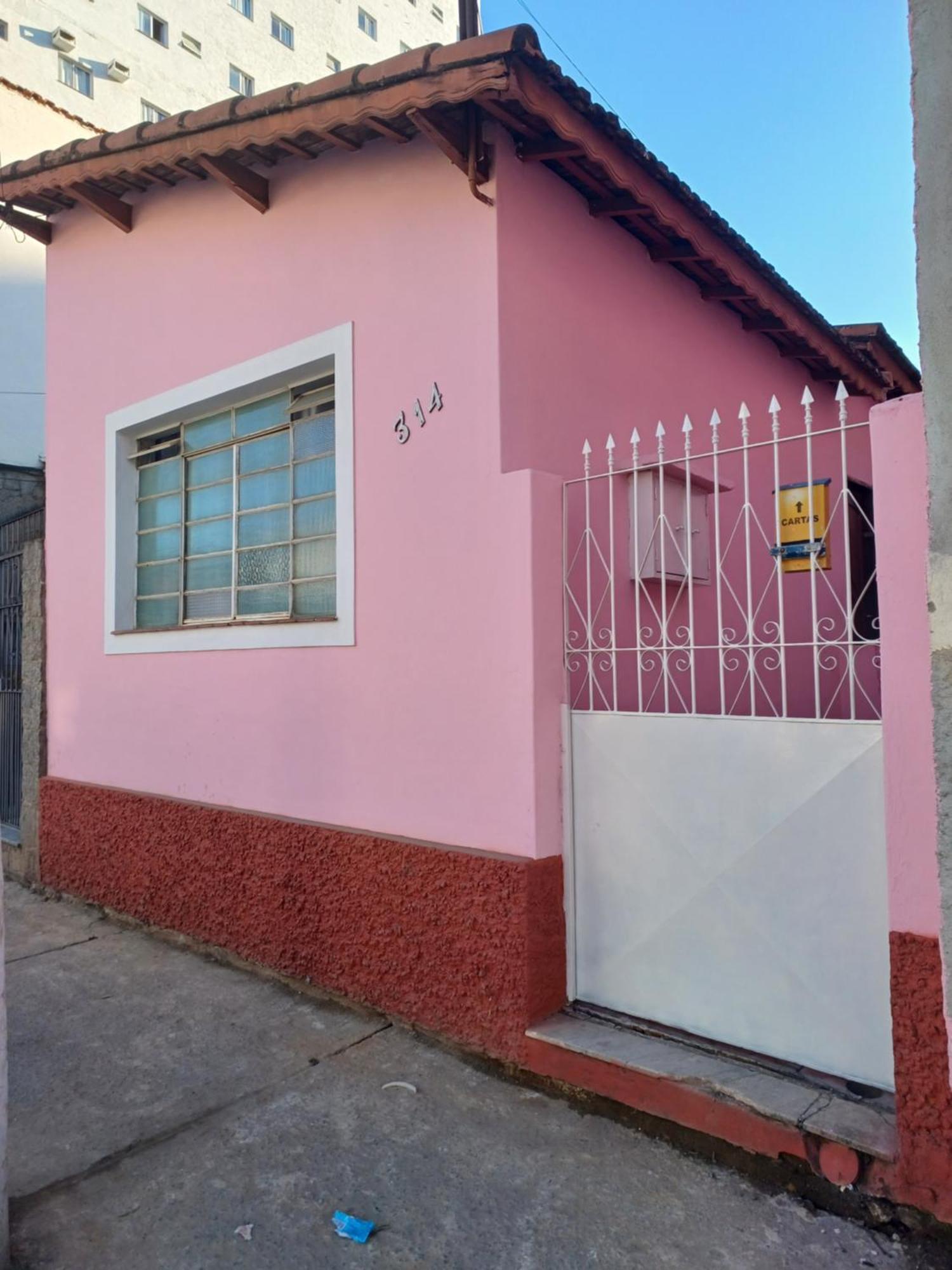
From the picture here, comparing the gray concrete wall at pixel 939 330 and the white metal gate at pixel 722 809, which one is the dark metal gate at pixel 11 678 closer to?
the white metal gate at pixel 722 809

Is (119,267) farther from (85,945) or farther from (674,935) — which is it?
(674,935)

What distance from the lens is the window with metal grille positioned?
459 centimetres

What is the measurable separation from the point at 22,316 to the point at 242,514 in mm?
10572


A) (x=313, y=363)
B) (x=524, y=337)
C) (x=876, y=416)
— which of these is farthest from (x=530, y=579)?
(x=313, y=363)

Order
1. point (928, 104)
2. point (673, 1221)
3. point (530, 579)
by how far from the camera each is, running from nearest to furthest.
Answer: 1. point (928, 104)
2. point (673, 1221)
3. point (530, 579)

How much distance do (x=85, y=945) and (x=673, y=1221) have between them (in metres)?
3.83

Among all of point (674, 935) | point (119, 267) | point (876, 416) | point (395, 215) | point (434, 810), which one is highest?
point (119, 267)

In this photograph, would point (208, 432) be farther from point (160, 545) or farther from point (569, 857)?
point (569, 857)

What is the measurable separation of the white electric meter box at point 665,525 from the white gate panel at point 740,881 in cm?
79

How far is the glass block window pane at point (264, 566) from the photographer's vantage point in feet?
15.6

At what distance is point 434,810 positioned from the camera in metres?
3.81

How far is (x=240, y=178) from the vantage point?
4559 millimetres

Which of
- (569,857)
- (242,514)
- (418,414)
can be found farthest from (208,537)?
(569,857)

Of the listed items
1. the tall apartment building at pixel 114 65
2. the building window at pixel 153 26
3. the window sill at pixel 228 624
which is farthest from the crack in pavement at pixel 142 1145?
the building window at pixel 153 26
